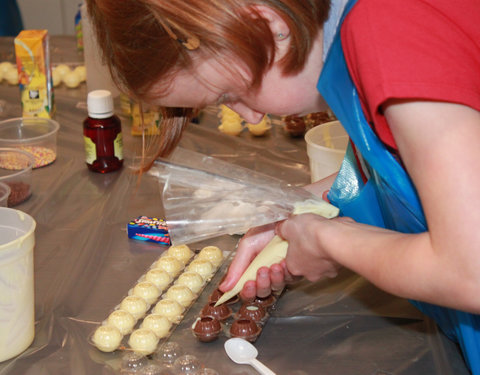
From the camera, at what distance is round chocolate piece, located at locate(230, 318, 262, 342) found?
0.79 m

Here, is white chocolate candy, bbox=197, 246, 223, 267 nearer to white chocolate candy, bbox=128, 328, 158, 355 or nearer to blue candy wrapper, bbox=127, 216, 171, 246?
blue candy wrapper, bbox=127, 216, 171, 246

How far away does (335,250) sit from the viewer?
704 mm

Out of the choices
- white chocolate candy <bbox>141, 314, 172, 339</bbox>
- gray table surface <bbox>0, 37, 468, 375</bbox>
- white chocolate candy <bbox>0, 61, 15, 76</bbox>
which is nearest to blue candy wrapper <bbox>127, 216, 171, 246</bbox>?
gray table surface <bbox>0, 37, 468, 375</bbox>

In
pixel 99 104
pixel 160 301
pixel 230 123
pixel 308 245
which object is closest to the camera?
pixel 308 245

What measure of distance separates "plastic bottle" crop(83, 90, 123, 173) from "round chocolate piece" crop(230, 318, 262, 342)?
608 mm

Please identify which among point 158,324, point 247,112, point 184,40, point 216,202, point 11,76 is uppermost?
point 184,40

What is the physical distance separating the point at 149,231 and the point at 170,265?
0.38 ft

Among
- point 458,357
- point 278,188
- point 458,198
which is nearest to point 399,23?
point 458,198

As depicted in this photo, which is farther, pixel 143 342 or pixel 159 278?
pixel 159 278

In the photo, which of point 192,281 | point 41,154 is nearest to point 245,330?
point 192,281

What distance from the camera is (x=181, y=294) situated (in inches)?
34.8

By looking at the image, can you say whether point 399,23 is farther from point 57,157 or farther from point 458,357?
point 57,157

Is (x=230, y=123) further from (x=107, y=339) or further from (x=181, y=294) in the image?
(x=107, y=339)

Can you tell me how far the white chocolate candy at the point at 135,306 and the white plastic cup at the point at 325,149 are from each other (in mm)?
435
